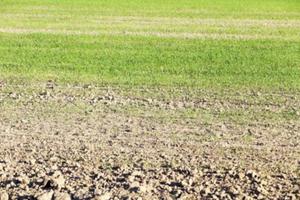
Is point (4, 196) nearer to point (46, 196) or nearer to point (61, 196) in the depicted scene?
point (46, 196)

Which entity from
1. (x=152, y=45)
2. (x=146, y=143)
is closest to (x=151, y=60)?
(x=152, y=45)

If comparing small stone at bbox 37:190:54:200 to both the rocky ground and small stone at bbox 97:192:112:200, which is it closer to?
the rocky ground

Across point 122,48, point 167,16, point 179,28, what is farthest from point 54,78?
point 167,16

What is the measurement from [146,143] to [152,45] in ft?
29.7

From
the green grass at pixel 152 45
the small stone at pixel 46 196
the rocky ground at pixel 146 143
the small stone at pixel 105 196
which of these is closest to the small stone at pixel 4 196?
the rocky ground at pixel 146 143

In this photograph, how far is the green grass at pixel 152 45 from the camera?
13.7 meters

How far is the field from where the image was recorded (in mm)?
7594

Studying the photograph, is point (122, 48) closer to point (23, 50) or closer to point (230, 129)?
point (23, 50)

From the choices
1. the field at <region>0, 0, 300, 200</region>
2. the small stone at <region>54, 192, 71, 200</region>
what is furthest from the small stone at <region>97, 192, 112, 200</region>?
the small stone at <region>54, 192, 71, 200</region>

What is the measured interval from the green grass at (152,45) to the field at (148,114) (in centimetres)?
5

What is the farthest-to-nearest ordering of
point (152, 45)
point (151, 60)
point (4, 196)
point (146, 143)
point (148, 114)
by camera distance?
1. point (152, 45)
2. point (151, 60)
3. point (148, 114)
4. point (146, 143)
5. point (4, 196)

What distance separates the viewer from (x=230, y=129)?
32.2ft

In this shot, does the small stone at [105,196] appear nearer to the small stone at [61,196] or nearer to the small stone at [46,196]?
the small stone at [61,196]

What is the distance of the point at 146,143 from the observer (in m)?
9.16
